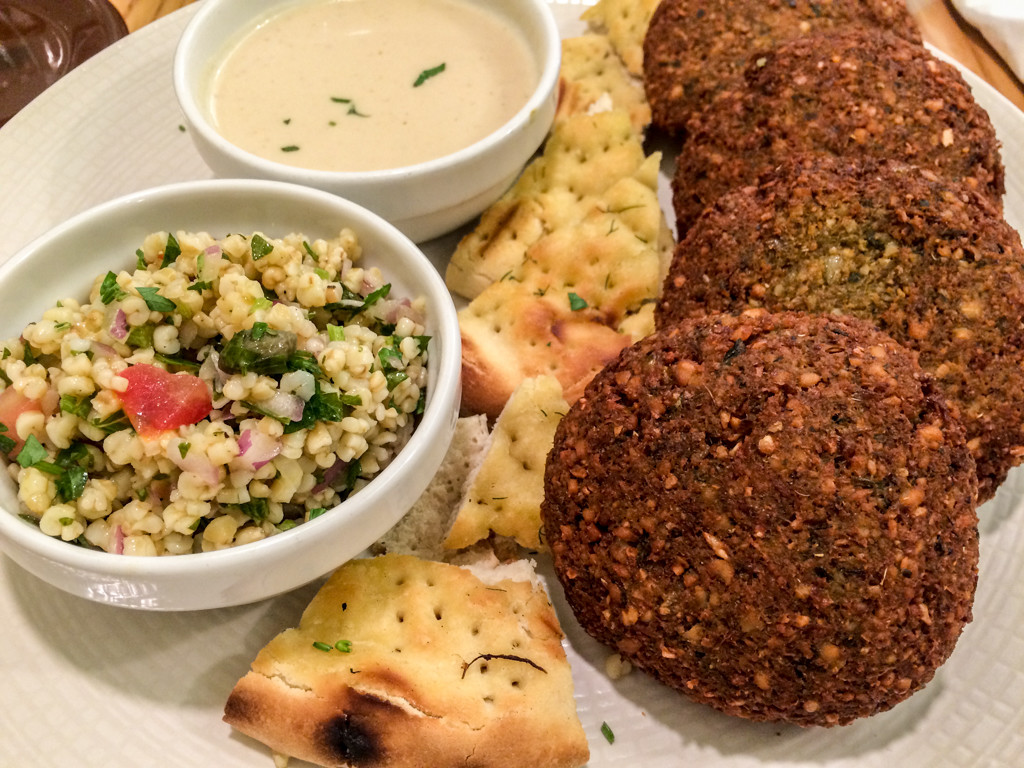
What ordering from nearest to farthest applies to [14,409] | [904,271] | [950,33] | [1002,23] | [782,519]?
[782,519] < [14,409] < [904,271] < [1002,23] < [950,33]

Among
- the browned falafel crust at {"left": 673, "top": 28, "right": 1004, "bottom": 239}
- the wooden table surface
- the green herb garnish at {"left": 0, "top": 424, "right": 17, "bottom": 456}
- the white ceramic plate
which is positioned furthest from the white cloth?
the green herb garnish at {"left": 0, "top": 424, "right": 17, "bottom": 456}

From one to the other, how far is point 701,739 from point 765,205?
1.45 metres

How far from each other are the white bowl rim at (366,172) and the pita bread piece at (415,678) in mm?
1199

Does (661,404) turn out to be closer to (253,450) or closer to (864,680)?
(864,680)

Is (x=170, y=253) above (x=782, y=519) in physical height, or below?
above

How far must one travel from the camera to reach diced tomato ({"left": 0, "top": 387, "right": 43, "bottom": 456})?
201cm

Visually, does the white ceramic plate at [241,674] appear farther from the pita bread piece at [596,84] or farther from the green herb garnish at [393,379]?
the pita bread piece at [596,84]

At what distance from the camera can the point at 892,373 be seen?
6.41ft

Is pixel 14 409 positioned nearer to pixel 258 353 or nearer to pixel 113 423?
pixel 113 423

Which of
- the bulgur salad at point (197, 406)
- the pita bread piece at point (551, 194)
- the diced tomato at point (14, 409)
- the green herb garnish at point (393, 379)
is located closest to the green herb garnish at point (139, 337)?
the bulgur salad at point (197, 406)

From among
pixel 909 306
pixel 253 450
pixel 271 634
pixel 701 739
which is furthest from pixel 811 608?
pixel 271 634

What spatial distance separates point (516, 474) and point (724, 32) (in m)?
1.81

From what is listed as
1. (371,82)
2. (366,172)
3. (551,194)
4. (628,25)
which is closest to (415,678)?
(366,172)

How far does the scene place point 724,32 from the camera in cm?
307
